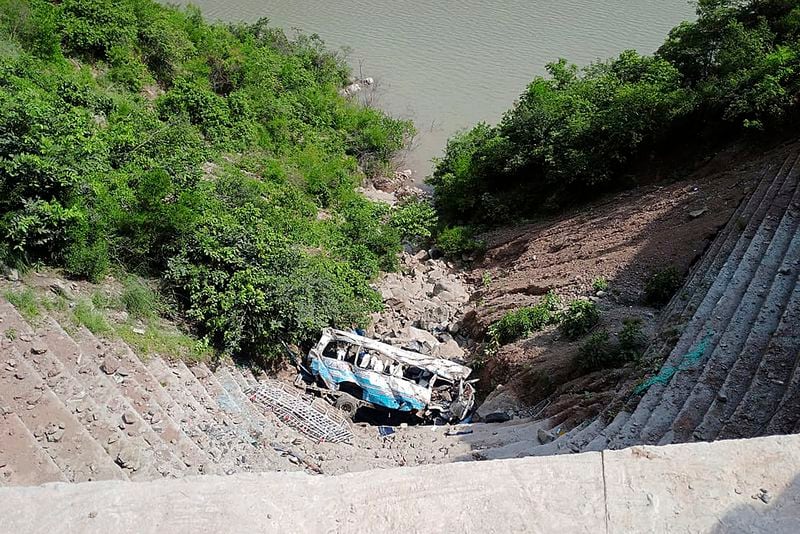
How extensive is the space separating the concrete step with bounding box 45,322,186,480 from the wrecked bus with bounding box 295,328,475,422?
9.33 feet

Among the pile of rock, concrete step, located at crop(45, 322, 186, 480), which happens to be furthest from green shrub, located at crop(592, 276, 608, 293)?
concrete step, located at crop(45, 322, 186, 480)

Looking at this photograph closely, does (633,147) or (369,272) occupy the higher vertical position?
(633,147)

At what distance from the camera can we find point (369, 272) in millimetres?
11539

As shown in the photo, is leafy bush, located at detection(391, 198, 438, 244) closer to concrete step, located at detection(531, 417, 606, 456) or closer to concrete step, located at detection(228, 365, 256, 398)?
concrete step, located at detection(228, 365, 256, 398)

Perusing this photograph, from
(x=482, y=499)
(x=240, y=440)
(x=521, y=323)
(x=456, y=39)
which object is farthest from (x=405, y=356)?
(x=456, y=39)

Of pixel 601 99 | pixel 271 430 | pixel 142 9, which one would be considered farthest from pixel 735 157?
pixel 142 9

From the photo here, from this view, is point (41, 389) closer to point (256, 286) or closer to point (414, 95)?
point (256, 286)

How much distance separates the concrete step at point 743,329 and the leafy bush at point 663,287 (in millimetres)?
1447

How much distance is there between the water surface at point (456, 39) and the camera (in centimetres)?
2031

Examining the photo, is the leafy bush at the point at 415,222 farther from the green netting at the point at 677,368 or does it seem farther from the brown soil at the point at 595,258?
the green netting at the point at 677,368

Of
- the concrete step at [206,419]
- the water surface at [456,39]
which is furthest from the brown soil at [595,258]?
the water surface at [456,39]

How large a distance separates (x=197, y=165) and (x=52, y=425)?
256 inches

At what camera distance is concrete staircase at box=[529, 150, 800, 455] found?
5637 mm

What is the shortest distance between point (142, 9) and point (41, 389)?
522 inches
